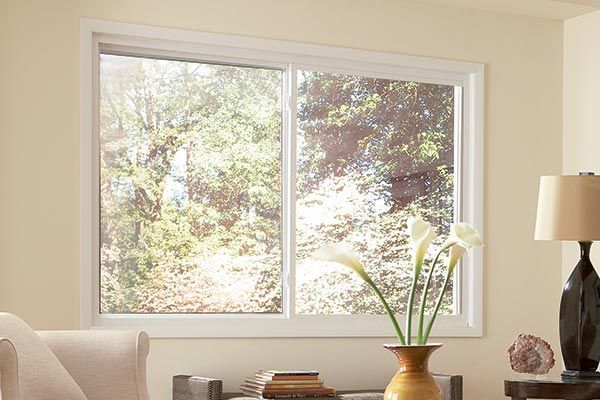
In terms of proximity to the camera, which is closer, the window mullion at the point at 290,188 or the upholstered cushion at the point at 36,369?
the upholstered cushion at the point at 36,369

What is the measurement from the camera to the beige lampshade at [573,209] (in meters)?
4.84

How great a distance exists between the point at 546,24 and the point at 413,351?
388cm

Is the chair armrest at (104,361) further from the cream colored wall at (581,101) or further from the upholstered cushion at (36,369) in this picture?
the cream colored wall at (581,101)

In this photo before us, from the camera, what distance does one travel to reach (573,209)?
4871 mm

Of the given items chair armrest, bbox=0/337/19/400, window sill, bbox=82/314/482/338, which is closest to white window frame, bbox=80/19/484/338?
window sill, bbox=82/314/482/338

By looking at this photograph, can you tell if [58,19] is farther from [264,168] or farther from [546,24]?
[546,24]

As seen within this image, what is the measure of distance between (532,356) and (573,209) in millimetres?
762

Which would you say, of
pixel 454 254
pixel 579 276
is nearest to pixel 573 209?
pixel 579 276

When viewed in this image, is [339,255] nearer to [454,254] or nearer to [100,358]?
[454,254]

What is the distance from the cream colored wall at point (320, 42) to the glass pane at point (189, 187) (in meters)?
0.24

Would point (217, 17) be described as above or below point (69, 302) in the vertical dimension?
above

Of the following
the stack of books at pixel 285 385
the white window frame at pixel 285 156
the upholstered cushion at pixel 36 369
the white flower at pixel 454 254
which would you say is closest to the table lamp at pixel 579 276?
the white window frame at pixel 285 156

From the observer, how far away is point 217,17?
17.2ft

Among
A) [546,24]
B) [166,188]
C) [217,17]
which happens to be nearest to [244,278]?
[166,188]
